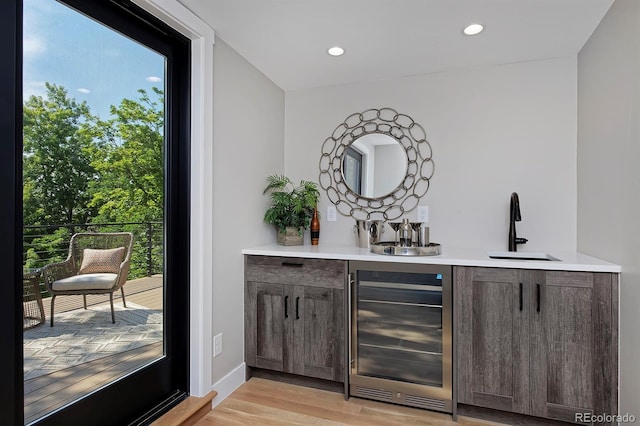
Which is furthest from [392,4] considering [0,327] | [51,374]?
[51,374]

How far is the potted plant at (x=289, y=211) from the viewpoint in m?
Result: 2.82

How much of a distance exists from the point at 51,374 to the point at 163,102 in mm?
1442

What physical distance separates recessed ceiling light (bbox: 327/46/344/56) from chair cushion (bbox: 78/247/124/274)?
1.81 metres

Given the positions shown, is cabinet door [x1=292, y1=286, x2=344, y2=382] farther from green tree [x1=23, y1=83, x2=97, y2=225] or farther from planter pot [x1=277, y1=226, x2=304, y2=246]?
green tree [x1=23, y1=83, x2=97, y2=225]

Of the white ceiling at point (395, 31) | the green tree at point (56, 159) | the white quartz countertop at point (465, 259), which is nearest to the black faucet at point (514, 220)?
the white quartz countertop at point (465, 259)

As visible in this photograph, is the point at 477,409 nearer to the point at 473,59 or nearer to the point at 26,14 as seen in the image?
the point at 473,59

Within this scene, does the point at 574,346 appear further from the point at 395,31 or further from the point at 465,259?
the point at 395,31

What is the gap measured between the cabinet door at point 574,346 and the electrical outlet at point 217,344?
1849 mm

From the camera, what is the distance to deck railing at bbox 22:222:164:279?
1.40 m

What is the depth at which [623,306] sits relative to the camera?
179 cm

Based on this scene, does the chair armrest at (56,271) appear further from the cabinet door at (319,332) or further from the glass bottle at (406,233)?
the glass bottle at (406,233)

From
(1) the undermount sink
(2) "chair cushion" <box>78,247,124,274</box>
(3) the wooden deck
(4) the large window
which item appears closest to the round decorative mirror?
(1) the undermount sink

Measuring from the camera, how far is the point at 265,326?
2.51m

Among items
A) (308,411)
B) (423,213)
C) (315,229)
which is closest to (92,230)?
(308,411)
